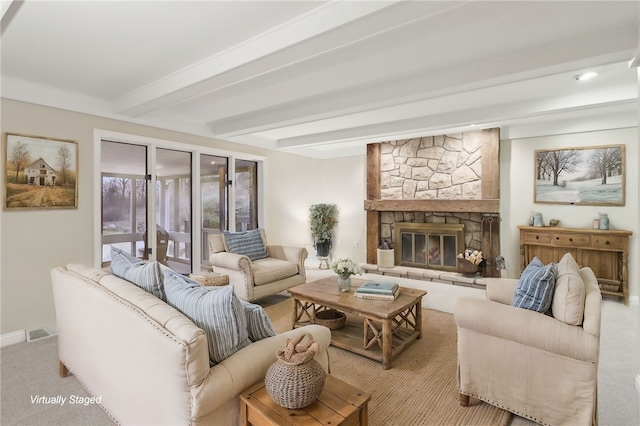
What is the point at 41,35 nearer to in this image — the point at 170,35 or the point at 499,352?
the point at 170,35

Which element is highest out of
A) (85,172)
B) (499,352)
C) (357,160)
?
(357,160)

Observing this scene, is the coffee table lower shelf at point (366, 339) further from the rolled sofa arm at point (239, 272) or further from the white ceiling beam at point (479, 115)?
the white ceiling beam at point (479, 115)

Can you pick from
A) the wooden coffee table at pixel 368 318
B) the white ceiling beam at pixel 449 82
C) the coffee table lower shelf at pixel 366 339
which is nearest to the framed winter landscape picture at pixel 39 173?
the white ceiling beam at pixel 449 82

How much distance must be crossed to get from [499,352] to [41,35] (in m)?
3.73

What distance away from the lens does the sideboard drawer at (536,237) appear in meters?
4.55

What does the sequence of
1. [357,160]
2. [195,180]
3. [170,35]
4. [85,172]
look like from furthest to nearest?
[357,160] → [195,180] → [85,172] → [170,35]

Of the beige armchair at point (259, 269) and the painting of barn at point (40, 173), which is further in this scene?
the beige armchair at point (259, 269)

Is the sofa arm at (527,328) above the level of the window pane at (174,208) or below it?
below

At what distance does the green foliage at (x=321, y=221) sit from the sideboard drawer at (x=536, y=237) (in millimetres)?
3403

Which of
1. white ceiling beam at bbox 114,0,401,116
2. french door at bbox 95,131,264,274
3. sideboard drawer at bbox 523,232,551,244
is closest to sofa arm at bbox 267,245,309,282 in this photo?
french door at bbox 95,131,264,274

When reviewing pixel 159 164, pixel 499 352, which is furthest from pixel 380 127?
pixel 499 352

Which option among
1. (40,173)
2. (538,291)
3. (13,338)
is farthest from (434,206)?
(13,338)

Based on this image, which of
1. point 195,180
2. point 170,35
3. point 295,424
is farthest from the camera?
point 195,180

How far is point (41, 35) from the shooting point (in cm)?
230
